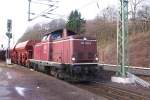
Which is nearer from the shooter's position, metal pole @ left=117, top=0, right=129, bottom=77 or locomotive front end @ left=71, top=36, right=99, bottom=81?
Answer: locomotive front end @ left=71, top=36, right=99, bottom=81

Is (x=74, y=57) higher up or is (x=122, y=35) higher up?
(x=122, y=35)

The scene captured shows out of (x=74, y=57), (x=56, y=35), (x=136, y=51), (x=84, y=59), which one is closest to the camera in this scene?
(x=74, y=57)

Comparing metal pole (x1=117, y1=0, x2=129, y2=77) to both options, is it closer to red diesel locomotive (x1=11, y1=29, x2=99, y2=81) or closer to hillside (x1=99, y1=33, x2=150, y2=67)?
red diesel locomotive (x1=11, y1=29, x2=99, y2=81)

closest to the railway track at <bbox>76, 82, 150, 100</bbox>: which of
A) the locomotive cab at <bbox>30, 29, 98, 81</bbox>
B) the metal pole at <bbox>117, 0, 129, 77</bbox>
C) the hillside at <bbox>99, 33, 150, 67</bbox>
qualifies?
the locomotive cab at <bbox>30, 29, 98, 81</bbox>

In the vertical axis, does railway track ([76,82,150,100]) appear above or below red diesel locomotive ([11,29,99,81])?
below

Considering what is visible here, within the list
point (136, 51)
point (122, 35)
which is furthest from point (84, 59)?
point (136, 51)

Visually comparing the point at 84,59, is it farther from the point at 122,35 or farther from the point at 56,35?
the point at 56,35

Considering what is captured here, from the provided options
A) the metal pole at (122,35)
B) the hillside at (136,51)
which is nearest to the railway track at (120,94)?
the metal pole at (122,35)

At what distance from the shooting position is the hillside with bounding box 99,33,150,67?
48.0 meters

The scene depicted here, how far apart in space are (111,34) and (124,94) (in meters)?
48.4

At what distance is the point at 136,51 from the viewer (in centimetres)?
5216

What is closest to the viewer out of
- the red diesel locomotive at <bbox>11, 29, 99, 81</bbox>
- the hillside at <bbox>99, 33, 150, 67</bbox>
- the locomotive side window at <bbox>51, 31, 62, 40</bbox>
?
the red diesel locomotive at <bbox>11, 29, 99, 81</bbox>

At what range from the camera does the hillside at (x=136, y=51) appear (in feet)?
157

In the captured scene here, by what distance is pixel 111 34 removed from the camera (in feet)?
212
